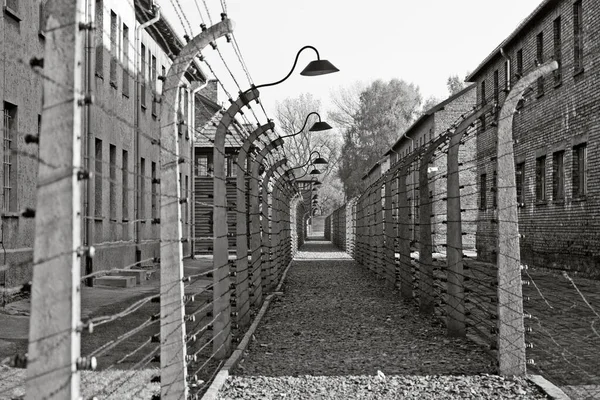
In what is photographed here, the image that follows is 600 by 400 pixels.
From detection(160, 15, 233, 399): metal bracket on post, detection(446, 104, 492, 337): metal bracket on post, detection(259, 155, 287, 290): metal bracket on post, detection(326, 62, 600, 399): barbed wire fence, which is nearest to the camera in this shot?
detection(160, 15, 233, 399): metal bracket on post

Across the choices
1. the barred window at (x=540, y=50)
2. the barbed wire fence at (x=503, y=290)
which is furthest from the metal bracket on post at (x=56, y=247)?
the barred window at (x=540, y=50)

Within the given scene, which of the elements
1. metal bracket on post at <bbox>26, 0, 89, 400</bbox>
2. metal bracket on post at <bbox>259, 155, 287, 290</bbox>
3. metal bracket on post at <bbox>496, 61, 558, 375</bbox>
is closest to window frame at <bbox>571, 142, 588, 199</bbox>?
metal bracket on post at <bbox>259, 155, 287, 290</bbox>

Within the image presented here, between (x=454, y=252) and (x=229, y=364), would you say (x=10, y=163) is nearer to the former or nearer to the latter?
(x=454, y=252)

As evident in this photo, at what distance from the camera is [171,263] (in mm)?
6121

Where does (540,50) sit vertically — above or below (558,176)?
above

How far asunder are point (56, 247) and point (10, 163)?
1322 cm

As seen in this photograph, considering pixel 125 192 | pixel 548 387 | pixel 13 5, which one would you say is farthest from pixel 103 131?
pixel 548 387

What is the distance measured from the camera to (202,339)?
1059cm

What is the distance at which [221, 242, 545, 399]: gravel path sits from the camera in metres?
7.68

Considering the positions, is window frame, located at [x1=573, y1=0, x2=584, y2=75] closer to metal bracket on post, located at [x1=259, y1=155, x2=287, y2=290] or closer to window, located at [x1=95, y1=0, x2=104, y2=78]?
metal bracket on post, located at [x1=259, y1=155, x2=287, y2=290]

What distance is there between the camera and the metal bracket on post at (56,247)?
3273 millimetres

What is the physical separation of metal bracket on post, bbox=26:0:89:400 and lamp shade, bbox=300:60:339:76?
1117 centimetres

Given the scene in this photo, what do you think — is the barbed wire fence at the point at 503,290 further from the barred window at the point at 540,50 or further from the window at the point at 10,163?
the barred window at the point at 540,50

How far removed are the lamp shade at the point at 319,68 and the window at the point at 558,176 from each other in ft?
40.7
